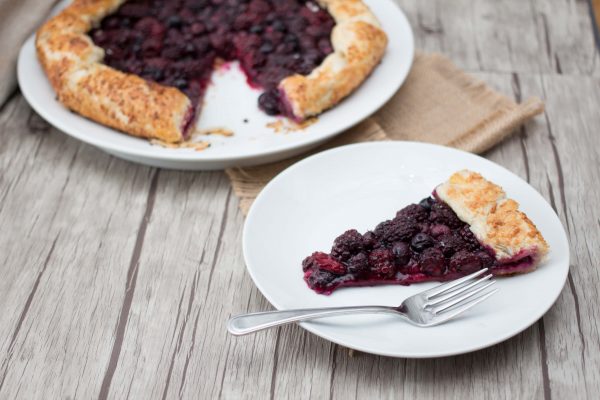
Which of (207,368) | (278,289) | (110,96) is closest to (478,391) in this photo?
(278,289)

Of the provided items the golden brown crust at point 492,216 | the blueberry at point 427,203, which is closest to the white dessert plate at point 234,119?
the blueberry at point 427,203

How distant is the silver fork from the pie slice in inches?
4.5

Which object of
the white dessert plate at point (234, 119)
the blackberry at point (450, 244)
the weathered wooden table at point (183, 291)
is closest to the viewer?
the weathered wooden table at point (183, 291)

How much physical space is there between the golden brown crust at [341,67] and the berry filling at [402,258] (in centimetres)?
94

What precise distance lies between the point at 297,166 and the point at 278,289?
0.68m

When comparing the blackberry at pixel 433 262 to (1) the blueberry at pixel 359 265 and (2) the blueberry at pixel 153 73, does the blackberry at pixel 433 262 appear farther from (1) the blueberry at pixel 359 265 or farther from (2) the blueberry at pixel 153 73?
(2) the blueberry at pixel 153 73

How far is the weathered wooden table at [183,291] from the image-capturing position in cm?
272

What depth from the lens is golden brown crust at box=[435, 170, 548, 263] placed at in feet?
9.37

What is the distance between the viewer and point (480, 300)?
2.70m

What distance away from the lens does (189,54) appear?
4.22 metres

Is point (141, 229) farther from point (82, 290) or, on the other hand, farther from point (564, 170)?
point (564, 170)

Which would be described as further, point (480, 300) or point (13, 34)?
point (13, 34)

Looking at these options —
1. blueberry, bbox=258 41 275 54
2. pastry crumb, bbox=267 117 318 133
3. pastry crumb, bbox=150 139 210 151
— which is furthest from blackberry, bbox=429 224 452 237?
blueberry, bbox=258 41 275 54

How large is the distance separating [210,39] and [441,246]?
202cm
